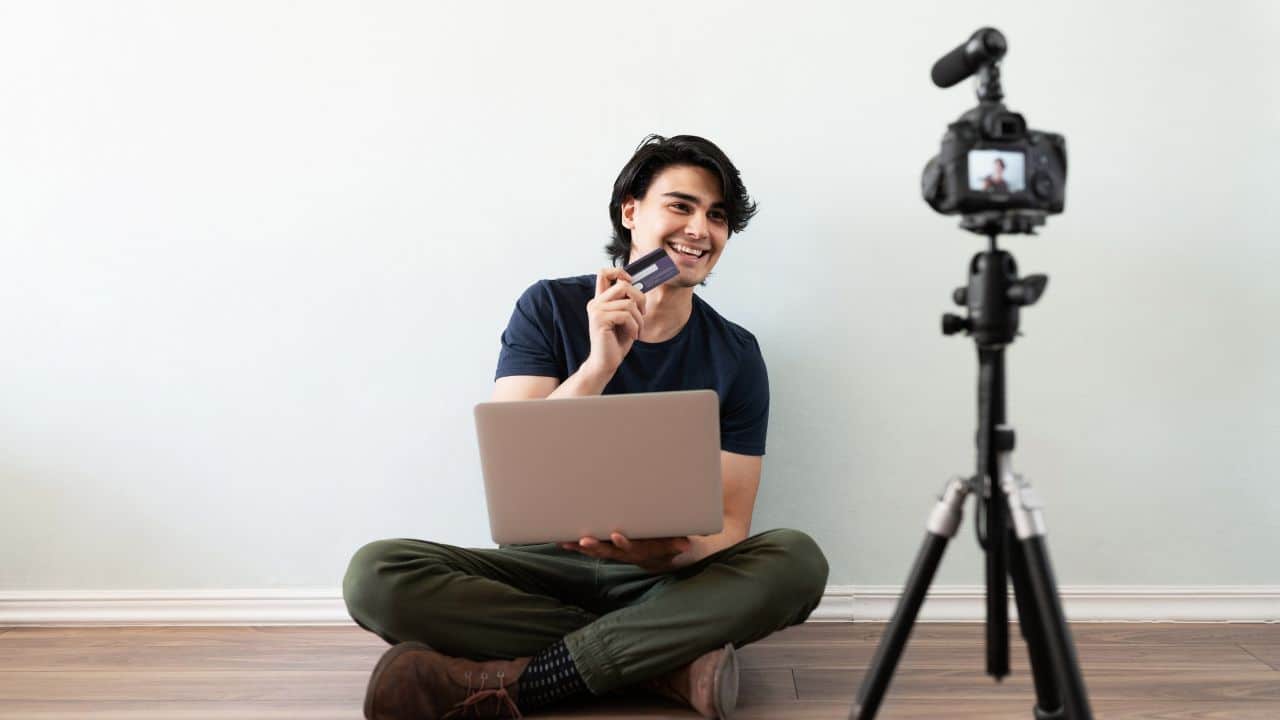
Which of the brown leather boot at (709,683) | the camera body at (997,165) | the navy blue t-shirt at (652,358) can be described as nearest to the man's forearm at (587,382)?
the navy blue t-shirt at (652,358)

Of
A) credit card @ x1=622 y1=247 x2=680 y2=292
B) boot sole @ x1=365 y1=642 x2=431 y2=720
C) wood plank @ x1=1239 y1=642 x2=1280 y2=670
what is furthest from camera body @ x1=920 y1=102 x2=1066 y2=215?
wood plank @ x1=1239 y1=642 x2=1280 y2=670

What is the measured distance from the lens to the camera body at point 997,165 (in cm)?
117

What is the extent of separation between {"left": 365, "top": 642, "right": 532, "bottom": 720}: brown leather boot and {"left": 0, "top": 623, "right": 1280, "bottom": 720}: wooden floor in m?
0.10

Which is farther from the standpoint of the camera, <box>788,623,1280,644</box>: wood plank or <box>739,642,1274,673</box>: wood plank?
<box>788,623,1280,644</box>: wood plank

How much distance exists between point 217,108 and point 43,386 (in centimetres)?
75

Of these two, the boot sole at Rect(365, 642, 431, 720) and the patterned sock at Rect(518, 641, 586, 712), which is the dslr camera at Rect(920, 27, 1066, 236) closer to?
the patterned sock at Rect(518, 641, 586, 712)

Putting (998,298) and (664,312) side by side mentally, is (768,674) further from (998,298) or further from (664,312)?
(998,298)

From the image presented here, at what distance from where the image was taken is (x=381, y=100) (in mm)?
2170

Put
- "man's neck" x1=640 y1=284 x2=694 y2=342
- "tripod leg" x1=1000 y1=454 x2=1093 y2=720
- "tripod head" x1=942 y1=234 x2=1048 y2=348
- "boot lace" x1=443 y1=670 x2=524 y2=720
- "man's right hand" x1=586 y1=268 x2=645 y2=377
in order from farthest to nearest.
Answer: "man's neck" x1=640 y1=284 x2=694 y2=342 → "man's right hand" x1=586 y1=268 x2=645 y2=377 → "boot lace" x1=443 y1=670 x2=524 y2=720 → "tripod head" x1=942 y1=234 x2=1048 y2=348 → "tripod leg" x1=1000 y1=454 x2=1093 y2=720

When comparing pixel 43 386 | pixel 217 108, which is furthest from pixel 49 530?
pixel 217 108

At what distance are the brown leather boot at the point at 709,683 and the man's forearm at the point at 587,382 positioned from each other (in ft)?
1.61

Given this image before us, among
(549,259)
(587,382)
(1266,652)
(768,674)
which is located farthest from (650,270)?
(1266,652)

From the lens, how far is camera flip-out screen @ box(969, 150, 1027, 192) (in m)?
1.17

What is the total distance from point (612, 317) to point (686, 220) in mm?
314
